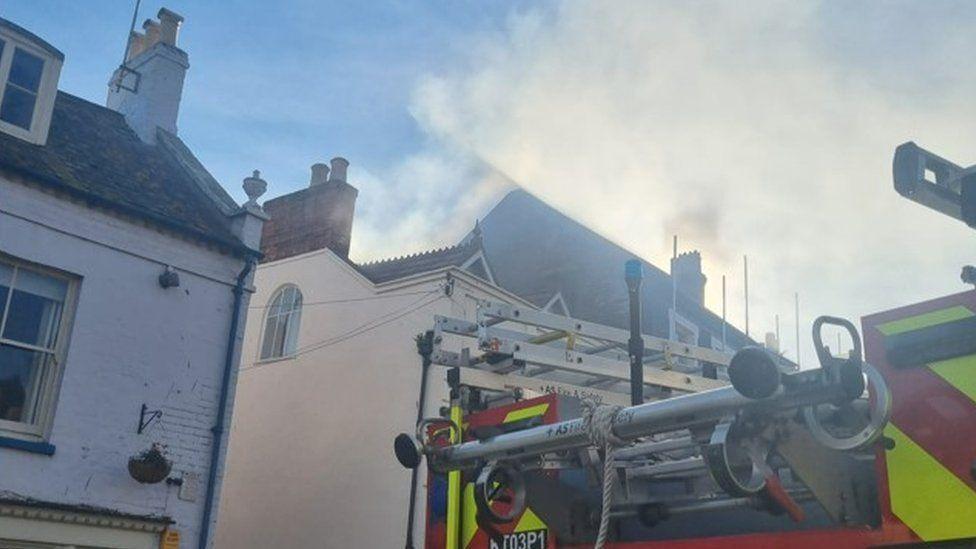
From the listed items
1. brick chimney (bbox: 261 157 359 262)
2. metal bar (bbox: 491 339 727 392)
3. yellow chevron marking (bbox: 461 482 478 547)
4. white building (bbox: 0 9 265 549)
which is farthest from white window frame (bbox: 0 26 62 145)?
yellow chevron marking (bbox: 461 482 478 547)

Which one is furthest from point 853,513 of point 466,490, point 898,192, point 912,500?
point 466,490

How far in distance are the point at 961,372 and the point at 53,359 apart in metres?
8.13

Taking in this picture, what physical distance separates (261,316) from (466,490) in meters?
12.7

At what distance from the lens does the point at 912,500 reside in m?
2.83

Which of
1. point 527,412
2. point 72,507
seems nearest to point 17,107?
point 72,507

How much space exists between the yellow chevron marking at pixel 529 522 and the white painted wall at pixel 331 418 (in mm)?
8655

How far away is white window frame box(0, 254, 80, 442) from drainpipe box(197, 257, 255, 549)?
1624mm

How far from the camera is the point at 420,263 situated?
1543cm

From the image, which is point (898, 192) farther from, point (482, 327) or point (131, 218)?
point (131, 218)

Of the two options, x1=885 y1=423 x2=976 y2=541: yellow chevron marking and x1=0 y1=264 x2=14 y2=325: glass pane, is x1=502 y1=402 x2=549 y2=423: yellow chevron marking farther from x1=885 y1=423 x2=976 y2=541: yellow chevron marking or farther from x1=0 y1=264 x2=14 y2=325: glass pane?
x1=0 y1=264 x2=14 y2=325: glass pane

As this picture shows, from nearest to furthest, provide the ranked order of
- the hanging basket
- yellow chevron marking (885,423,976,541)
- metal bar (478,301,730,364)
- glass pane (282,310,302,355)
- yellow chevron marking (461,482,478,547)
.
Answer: yellow chevron marking (885,423,976,541)
yellow chevron marking (461,482,478,547)
metal bar (478,301,730,364)
the hanging basket
glass pane (282,310,302,355)

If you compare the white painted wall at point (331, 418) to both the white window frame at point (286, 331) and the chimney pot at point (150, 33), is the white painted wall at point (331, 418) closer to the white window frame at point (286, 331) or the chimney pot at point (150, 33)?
the white window frame at point (286, 331)

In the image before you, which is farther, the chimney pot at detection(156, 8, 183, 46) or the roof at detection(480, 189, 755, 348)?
the roof at detection(480, 189, 755, 348)

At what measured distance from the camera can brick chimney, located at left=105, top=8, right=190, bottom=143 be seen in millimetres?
12297
